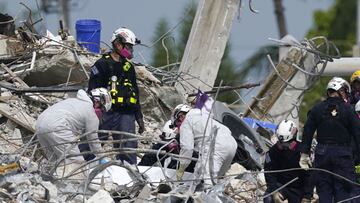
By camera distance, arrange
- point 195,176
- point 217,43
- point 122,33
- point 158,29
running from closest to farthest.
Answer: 1. point 195,176
2. point 122,33
3. point 217,43
4. point 158,29

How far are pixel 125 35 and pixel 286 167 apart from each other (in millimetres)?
2369

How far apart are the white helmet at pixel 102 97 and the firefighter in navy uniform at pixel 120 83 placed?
60 centimetres

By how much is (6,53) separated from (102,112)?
3.78m

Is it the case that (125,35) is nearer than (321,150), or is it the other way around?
(321,150)

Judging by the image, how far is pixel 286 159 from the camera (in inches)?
676

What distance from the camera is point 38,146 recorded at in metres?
17.0

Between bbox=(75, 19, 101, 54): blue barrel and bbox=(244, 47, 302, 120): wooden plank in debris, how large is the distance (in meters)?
3.03

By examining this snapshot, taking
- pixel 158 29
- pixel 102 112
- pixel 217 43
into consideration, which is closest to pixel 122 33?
pixel 102 112

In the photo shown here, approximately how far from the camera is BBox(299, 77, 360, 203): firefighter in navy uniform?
668 inches

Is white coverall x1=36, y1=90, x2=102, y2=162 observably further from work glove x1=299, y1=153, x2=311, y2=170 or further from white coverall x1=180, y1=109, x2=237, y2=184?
work glove x1=299, y1=153, x2=311, y2=170

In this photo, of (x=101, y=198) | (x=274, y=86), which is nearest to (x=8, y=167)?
(x=101, y=198)

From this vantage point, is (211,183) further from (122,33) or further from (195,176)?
(122,33)

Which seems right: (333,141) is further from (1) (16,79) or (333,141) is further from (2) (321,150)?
(1) (16,79)

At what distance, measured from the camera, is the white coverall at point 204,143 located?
54.3 ft
